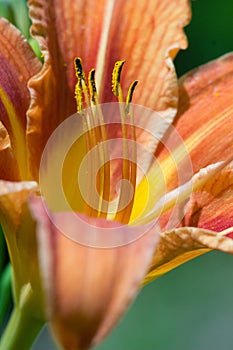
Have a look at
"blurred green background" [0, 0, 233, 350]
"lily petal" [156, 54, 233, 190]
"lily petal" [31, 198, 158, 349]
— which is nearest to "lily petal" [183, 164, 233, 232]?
"lily petal" [156, 54, 233, 190]

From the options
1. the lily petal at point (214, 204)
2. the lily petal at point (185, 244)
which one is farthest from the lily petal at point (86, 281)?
the lily petal at point (214, 204)

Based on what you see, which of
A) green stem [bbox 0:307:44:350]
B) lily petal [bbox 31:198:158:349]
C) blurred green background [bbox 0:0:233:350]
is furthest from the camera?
blurred green background [bbox 0:0:233:350]

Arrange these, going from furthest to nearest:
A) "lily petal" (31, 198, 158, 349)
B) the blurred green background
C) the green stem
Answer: the blurred green background, the green stem, "lily petal" (31, 198, 158, 349)

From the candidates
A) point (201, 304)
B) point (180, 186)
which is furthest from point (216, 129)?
point (201, 304)

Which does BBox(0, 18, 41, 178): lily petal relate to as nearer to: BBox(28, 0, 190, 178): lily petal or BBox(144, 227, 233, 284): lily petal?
BBox(28, 0, 190, 178): lily petal

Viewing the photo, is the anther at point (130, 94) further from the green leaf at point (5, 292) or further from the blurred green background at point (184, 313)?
the blurred green background at point (184, 313)

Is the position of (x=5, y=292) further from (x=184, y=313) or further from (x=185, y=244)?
(x=184, y=313)

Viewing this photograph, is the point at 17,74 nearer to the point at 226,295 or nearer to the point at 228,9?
the point at 228,9
